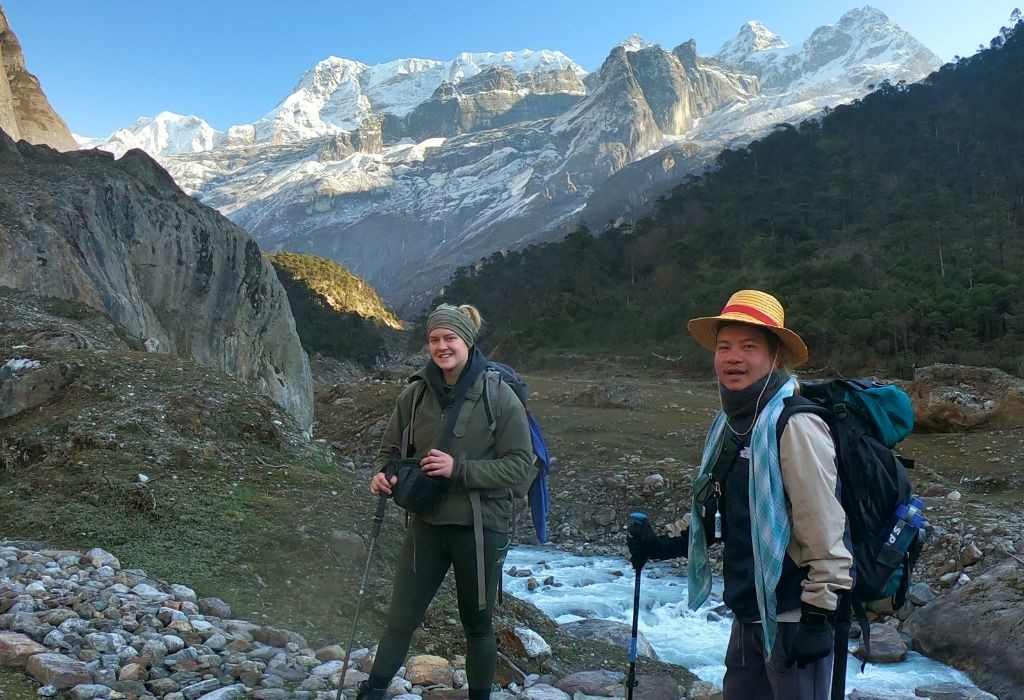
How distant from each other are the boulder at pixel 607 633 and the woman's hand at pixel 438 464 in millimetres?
3016

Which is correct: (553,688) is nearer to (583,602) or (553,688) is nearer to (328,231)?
(583,602)

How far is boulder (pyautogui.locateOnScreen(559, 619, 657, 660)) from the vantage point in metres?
5.19

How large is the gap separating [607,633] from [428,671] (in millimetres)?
2444

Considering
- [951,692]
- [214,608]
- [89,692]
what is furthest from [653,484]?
[89,692]

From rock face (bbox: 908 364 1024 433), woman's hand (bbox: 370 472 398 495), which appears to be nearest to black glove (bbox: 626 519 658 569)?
woman's hand (bbox: 370 472 398 495)

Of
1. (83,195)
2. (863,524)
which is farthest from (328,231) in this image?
(863,524)

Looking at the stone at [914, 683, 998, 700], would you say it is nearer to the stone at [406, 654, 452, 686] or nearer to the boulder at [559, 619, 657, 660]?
the boulder at [559, 619, 657, 660]

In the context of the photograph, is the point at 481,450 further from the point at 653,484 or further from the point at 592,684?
the point at 653,484

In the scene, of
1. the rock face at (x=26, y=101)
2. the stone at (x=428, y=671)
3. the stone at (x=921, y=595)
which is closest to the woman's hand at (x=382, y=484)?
the stone at (x=428, y=671)

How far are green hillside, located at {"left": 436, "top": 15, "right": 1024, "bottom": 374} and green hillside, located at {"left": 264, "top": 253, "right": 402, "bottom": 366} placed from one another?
387 inches

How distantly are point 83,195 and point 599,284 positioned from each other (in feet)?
132

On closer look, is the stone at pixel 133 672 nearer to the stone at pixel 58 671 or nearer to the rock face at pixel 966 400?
the stone at pixel 58 671

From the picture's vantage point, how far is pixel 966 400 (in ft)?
41.9

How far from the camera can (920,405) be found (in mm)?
13031
